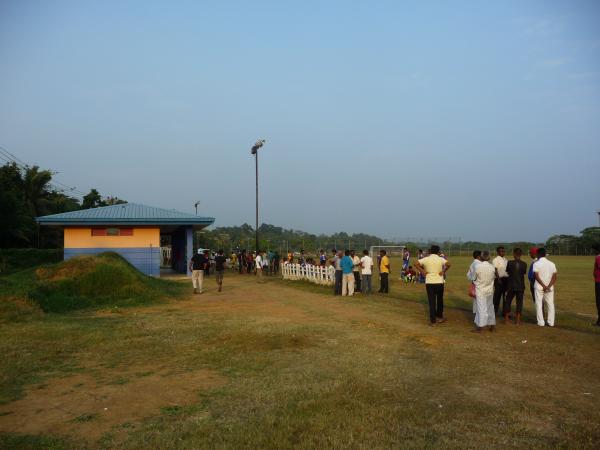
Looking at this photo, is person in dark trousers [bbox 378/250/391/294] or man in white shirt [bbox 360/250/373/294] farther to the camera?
person in dark trousers [bbox 378/250/391/294]

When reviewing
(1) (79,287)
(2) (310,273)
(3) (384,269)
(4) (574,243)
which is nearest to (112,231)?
(2) (310,273)

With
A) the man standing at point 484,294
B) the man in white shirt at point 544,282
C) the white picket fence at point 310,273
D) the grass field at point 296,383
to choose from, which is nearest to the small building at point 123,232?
the white picket fence at point 310,273

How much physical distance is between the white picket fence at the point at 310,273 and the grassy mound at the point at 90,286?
6.87 metres

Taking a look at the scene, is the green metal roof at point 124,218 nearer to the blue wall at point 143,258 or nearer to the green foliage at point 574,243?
the blue wall at point 143,258

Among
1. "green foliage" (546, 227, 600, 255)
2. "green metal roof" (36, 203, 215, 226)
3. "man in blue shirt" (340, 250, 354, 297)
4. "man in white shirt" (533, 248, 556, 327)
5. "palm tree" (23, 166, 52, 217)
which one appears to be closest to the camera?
"man in white shirt" (533, 248, 556, 327)

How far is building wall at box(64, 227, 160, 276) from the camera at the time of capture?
28.4m

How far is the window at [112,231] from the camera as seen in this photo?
28.8m

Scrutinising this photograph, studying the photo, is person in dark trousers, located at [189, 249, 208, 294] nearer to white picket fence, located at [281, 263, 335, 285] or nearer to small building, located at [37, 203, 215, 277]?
white picket fence, located at [281, 263, 335, 285]

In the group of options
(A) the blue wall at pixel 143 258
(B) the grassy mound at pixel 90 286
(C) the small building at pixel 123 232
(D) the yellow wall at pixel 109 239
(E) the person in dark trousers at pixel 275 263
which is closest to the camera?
(B) the grassy mound at pixel 90 286

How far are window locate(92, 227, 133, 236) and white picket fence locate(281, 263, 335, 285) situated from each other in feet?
29.5

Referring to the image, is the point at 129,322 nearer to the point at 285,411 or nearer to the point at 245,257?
the point at 285,411

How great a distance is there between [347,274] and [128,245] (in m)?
15.9

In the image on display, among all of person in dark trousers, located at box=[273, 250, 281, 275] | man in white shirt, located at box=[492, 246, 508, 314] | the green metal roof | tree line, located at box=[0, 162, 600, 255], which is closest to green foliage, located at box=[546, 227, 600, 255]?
tree line, located at box=[0, 162, 600, 255]

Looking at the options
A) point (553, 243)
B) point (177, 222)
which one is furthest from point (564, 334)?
point (553, 243)
